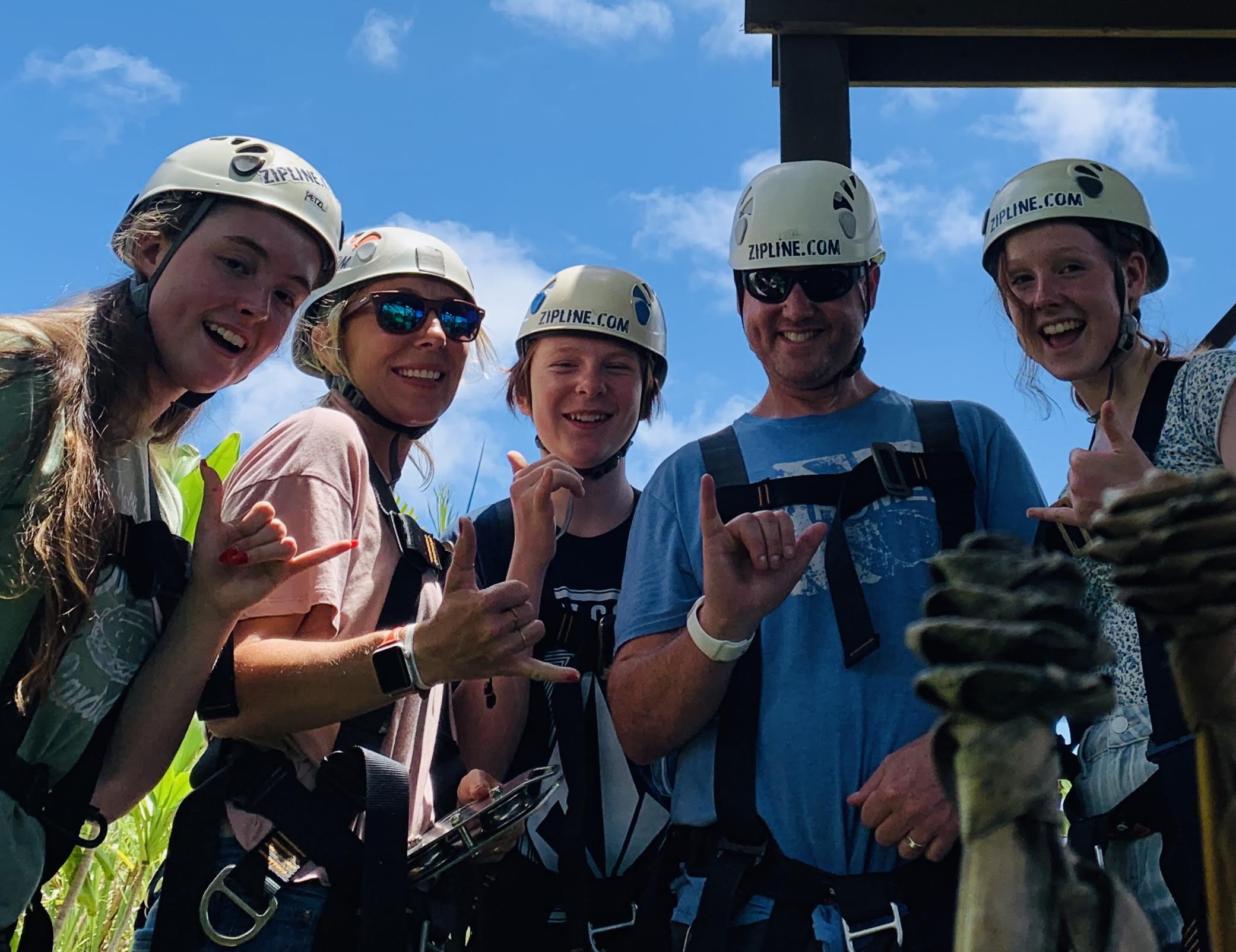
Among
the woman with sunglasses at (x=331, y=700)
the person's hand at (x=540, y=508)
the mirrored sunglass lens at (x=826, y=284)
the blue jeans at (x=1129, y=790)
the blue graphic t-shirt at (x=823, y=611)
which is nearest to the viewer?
the blue jeans at (x=1129, y=790)

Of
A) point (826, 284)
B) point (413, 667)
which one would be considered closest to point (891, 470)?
point (826, 284)

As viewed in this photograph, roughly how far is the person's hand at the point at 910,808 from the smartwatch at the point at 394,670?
43.7 inches

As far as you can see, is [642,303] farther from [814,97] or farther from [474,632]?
[474,632]

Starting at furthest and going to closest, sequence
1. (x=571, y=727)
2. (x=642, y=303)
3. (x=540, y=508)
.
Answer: (x=642, y=303)
(x=571, y=727)
(x=540, y=508)

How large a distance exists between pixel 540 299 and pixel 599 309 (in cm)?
27

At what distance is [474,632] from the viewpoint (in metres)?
2.92

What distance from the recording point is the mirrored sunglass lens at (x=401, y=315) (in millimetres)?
3971

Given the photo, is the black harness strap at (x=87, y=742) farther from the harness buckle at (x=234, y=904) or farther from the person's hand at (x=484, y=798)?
the person's hand at (x=484, y=798)

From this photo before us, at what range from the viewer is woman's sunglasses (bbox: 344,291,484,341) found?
3.98 metres

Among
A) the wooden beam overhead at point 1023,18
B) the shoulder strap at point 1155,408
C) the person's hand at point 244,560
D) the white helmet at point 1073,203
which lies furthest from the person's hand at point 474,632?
the wooden beam overhead at point 1023,18

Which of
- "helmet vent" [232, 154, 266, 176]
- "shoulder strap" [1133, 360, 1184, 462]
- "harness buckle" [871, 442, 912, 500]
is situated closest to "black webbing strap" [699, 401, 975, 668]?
"harness buckle" [871, 442, 912, 500]

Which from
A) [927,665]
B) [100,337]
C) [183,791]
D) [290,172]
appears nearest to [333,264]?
[290,172]

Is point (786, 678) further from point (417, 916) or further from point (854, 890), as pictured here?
point (417, 916)

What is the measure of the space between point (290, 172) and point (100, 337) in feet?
2.83
